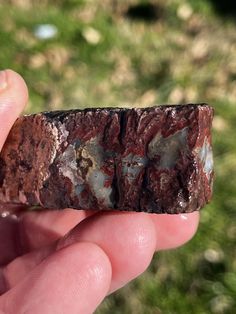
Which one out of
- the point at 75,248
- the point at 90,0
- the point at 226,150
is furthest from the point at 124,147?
the point at 90,0

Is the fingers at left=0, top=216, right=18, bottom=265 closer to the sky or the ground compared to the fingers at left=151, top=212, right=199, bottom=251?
closer to the ground

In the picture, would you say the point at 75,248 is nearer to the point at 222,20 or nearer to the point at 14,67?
the point at 14,67

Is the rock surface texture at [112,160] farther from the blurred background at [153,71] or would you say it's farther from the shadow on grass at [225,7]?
the shadow on grass at [225,7]

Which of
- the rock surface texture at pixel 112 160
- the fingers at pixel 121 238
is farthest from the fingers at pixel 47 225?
the rock surface texture at pixel 112 160

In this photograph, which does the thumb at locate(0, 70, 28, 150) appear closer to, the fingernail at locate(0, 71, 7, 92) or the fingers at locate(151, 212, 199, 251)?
the fingernail at locate(0, 71, 7, 92)

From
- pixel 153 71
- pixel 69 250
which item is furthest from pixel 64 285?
pixel 153 71

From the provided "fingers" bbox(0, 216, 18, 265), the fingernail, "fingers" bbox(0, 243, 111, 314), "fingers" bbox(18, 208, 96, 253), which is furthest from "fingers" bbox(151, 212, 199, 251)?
the fingernail

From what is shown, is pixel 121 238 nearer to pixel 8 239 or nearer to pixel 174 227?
pixel 174 227
